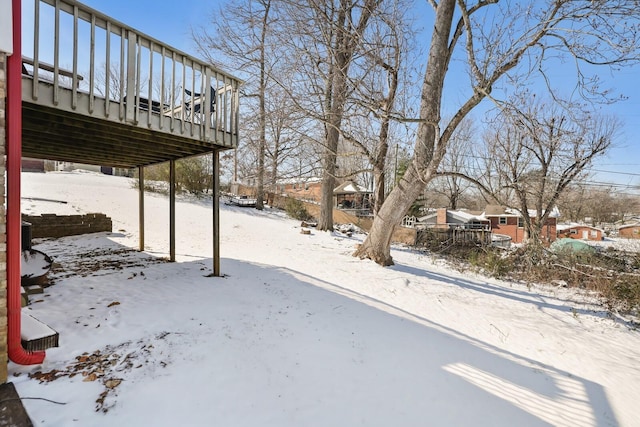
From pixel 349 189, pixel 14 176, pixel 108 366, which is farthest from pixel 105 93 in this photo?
pixel 349 189

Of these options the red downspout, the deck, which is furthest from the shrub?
the red downspout

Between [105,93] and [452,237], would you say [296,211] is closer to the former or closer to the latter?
[452,237]

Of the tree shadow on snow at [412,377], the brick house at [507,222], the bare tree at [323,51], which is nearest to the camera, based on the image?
the tree shadow on snow at [412,377]

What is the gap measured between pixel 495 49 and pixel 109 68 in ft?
23.2

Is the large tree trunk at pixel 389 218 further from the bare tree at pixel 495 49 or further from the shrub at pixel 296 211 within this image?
the shrub at pixel 296 211

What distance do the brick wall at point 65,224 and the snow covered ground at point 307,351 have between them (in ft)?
7.41

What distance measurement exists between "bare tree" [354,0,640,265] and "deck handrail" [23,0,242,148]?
487 cm

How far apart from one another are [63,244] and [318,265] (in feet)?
21.6

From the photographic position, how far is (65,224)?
8.58 meters

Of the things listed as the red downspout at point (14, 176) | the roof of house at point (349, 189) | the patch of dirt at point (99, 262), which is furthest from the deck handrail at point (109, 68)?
the roof of house at point (349, 189)

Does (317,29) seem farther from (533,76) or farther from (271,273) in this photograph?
(271,273)

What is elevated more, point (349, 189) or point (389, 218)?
point (349, 189)

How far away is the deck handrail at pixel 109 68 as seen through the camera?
123 inches

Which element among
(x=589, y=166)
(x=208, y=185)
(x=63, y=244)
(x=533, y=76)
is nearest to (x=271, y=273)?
(x=63, y=244)
